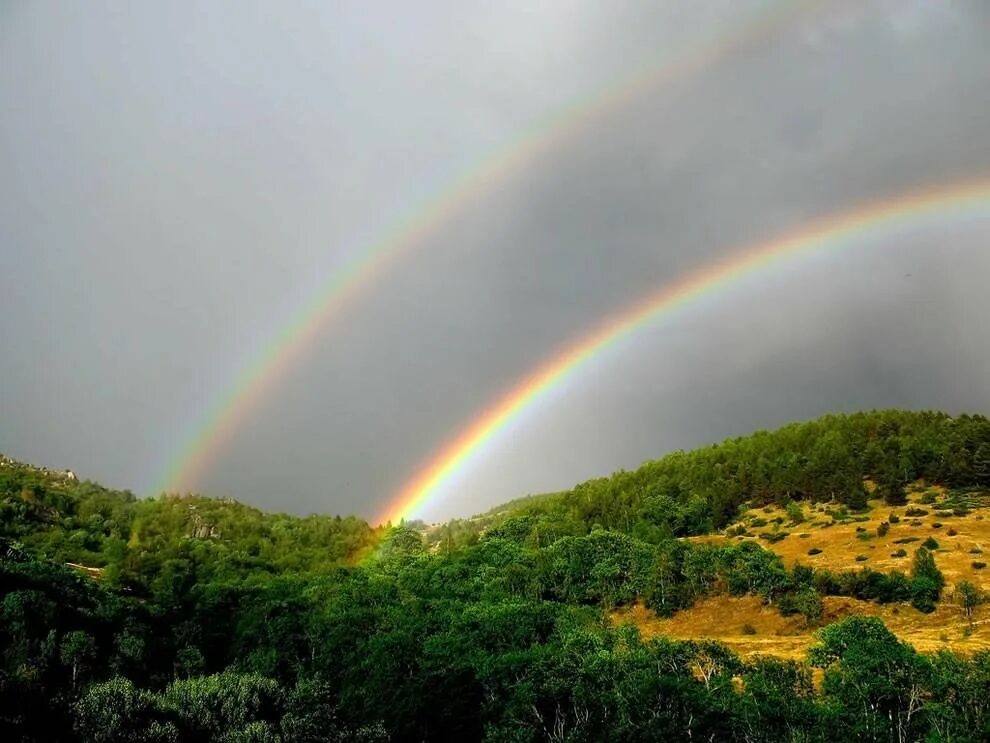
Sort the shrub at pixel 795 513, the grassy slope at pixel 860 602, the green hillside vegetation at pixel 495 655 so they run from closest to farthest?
the green hillside vegetation at pixel 495 655
the grassy slope at pixel 860 602
the shrub at pixel 795 513

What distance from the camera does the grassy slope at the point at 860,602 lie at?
8606cm

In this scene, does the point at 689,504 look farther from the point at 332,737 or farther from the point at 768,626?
the point at 332,737

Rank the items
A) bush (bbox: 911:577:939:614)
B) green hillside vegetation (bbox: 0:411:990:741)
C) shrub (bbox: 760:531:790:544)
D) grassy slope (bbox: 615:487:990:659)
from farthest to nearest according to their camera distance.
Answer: shrub (bbox: 760:531:790:544) → bush (bbox: 911:577:939:614) → grassy slope (bbox: 615:487:990:659) → green hillside vegetation (bbox: 0:411:990:741)

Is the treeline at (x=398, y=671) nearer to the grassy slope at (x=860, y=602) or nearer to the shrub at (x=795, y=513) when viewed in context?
the grassy slope at (x=860, y=602)

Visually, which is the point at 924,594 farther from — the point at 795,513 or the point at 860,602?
the point at 795,513

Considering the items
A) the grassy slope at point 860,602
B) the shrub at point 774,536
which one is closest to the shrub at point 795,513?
the grassy slope at point 860,602

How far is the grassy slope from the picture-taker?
86.1m

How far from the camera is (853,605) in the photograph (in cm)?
10169

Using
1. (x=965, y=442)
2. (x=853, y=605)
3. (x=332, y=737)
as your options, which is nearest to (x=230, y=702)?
(x=332, y=737)

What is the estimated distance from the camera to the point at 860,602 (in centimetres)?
10275

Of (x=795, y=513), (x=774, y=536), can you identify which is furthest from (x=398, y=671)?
(x=795, y=513)

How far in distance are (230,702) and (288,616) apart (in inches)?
1857

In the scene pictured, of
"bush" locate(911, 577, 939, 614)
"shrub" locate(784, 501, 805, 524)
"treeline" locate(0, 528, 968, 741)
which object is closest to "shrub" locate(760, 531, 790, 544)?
"shrub" locate(784, 501, 805, 524)

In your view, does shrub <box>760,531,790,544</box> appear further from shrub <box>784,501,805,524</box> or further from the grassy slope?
shrub <box>784,501,805,524</box>
